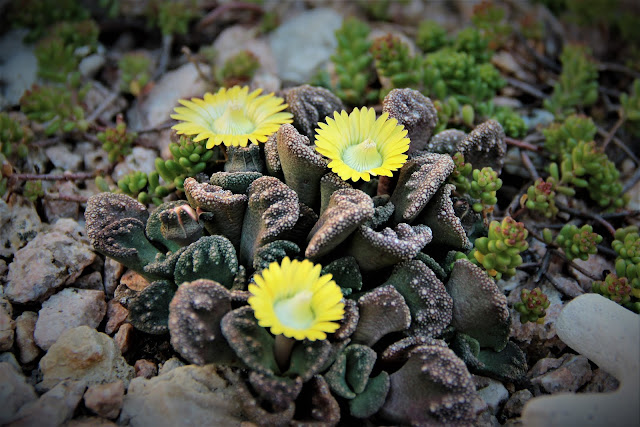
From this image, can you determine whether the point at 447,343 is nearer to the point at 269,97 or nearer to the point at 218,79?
the point at 269,97

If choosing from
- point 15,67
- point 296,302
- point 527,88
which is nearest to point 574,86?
point 527,88

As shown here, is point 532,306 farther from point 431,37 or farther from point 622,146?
point 431,37

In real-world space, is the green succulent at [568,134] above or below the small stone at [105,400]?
above

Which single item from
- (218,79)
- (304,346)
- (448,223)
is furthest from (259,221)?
(218,79)

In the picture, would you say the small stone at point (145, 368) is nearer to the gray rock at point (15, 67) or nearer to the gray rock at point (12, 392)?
the gray rock at point (12, 392)

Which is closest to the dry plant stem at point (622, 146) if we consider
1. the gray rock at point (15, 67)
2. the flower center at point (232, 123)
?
the flower center at point (232, 123)

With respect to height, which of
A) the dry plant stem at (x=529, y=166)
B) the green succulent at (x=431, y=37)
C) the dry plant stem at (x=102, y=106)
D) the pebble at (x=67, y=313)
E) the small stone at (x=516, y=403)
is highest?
the green succulent at (x=431, y=37)

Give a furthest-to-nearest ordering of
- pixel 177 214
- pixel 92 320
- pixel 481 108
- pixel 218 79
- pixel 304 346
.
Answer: pixel 218 79, pixel 481 108, pixel 92 320, pixel 177 214, pixel 304 346
